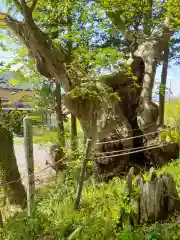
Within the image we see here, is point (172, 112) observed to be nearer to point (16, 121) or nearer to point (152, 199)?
point (16, 121)

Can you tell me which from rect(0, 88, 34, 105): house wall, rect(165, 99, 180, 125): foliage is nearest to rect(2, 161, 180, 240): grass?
rect(0, 88, 34, 105): house wall

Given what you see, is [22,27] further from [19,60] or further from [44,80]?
[44,80]

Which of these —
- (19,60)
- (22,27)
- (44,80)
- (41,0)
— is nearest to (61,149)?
(44,80)

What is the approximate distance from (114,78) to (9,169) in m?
2.20

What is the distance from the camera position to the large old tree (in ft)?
12.5

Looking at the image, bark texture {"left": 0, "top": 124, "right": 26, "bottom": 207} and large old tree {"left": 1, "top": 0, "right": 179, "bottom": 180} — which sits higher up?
large old tree {"left": 1, "top": 0, "right": 179, "bottom": 180}

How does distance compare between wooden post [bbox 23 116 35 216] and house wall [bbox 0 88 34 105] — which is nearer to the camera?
wooden post [bbox 23 116 35 216]

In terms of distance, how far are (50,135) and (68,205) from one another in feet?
9.91

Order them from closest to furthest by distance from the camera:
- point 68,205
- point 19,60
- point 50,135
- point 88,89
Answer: point 68,205 → point 88,89 → point 19,60 → point 50,135

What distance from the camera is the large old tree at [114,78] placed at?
12.5ft

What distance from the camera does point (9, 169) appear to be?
3.69 metres

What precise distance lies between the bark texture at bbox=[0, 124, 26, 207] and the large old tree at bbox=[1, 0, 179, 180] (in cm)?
106

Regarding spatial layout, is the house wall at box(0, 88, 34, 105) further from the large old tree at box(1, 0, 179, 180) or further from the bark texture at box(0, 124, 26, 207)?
the bark texture at box(0, 124, 26, 207)

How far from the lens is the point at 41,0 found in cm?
446
